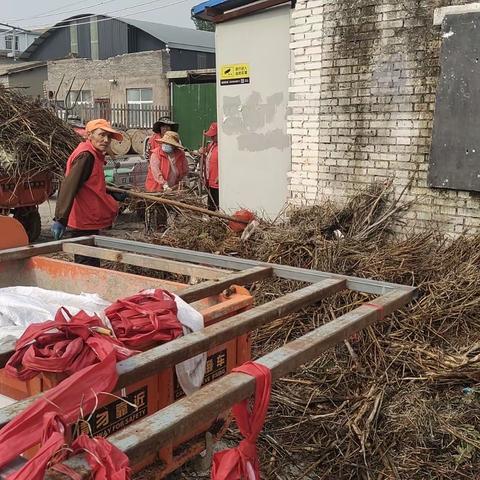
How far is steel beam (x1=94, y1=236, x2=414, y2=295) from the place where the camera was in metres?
2.79

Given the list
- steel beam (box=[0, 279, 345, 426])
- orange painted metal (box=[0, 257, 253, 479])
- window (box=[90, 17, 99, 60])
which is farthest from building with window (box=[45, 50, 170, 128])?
steel beam (box=[0, 279, 345, 426])

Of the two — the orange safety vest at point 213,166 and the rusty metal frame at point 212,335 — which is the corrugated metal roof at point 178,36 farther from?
the rusty metal frame at point 212,335

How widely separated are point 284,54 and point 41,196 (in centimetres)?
390

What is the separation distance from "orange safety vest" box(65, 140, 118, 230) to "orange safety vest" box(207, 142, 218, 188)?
10.9 feet

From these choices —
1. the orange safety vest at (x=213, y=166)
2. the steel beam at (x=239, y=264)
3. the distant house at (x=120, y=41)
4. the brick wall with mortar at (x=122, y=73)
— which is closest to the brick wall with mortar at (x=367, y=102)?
the orange safety vest at (x=213, y=166)

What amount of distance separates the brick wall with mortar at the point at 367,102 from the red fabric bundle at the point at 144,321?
13.3 feet

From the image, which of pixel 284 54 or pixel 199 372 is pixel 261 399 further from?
pixel 284 54

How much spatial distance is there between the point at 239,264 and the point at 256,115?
4.25 metres

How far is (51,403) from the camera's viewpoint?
1.43 metres

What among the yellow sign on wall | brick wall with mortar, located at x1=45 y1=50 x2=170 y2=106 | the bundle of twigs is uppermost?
brick wall with mortar, located at x1=45 y1=50 x2=170 y2=106

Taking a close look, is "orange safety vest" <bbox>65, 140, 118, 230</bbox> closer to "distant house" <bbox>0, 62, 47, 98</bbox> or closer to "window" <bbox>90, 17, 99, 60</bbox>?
"distant house" <bbox>0, 62, 47, 98</bbox>

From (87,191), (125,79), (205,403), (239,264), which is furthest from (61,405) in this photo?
(125,79)

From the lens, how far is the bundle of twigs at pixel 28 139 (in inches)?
270

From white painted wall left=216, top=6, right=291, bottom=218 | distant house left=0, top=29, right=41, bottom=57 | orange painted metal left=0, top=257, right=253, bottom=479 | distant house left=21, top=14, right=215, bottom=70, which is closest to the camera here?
orange painted metal left=0, top=257, right=253, bottom=479
